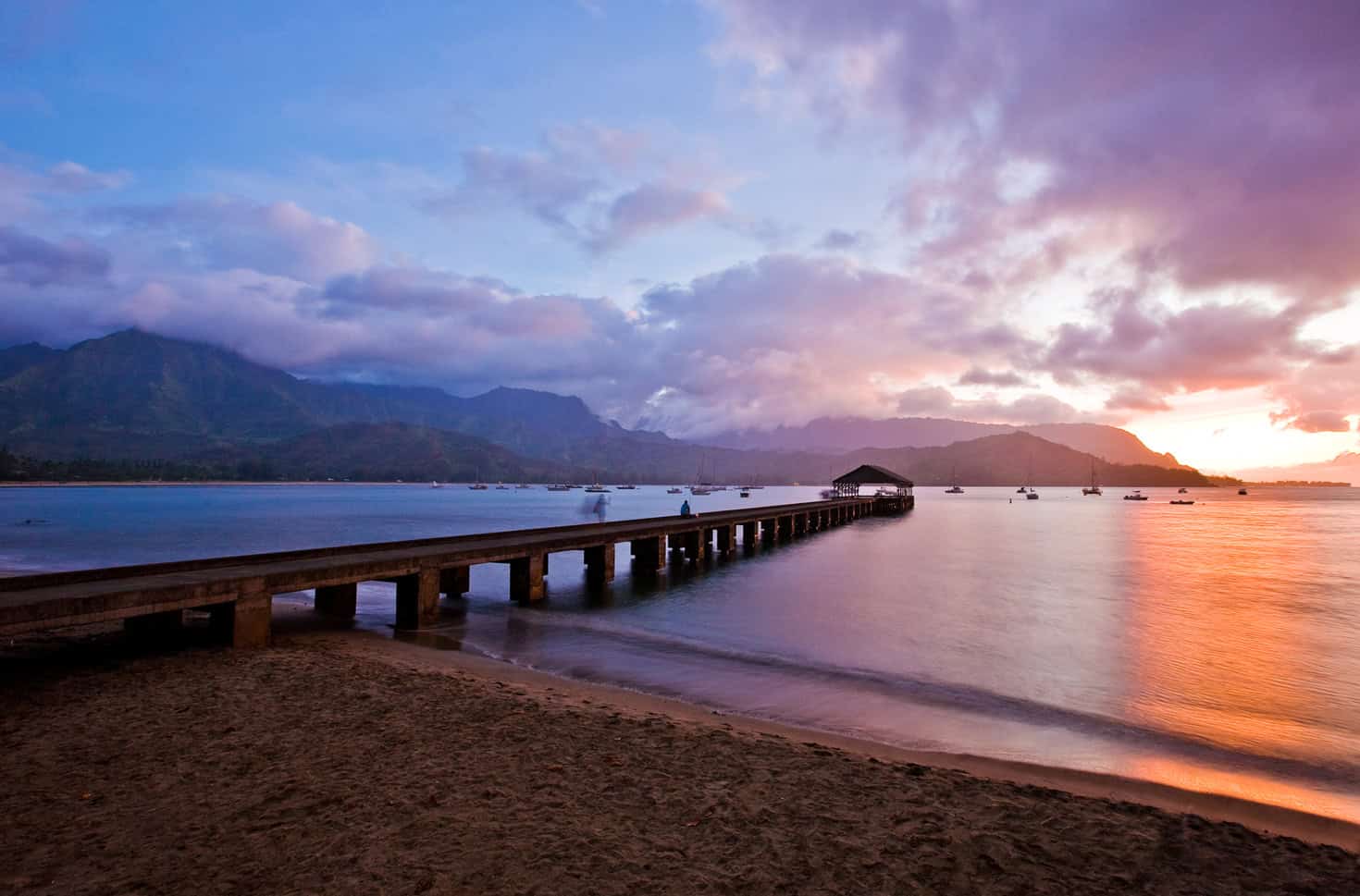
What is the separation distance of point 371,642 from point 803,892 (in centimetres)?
1067

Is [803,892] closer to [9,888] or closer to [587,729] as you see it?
[587,729]

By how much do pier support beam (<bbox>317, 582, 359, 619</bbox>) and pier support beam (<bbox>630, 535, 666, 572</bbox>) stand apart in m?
12.2

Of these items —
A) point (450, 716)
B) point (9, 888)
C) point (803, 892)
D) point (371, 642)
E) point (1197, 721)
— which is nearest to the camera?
point (9, 888)

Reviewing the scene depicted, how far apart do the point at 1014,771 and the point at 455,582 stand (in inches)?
624

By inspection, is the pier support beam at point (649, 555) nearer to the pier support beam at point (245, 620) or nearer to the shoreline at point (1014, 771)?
the shoreline at point (1014, 771)

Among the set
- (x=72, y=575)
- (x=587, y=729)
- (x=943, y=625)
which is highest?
(x=72, y=575)

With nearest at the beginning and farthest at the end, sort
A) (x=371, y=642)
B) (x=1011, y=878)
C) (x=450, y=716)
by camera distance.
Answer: (x=1011, y=878)
(x=450, y=716)
(x=371, y=642)

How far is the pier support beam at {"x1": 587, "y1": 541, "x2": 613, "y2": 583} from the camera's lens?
23.3 metres

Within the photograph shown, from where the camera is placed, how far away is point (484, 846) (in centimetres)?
459

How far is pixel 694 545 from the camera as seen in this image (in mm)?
31094

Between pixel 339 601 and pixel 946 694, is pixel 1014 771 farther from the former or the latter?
pixel 339 601

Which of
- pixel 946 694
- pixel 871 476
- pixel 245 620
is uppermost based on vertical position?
pixel 871 476

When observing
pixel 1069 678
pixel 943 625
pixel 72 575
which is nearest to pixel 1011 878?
pixel 1069 678

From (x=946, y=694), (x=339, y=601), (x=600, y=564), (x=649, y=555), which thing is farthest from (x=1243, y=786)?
(x=649, y=555)
